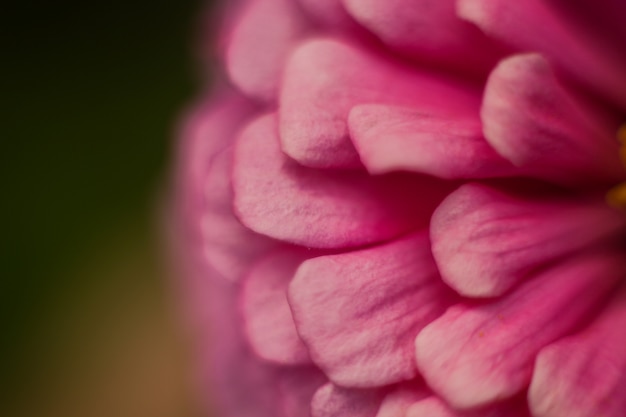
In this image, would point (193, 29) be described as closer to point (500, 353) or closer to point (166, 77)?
point (166, 77)

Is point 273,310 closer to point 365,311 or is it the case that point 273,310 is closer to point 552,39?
point 365,311

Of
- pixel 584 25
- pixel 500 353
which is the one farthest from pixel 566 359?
pixel 584 25

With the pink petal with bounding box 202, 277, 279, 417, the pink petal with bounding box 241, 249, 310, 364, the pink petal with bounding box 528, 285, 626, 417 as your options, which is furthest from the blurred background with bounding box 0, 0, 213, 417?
the pink petal with bounding box 528, 285, 626, 417

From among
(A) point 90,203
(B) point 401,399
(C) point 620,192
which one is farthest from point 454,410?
(A) point 90,203

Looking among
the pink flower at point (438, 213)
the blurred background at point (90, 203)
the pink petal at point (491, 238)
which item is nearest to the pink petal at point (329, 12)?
the pink flower at point (438, 213)

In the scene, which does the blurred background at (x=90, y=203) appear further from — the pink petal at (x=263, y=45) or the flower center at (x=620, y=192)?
the flower center at (x=620, y=192)
